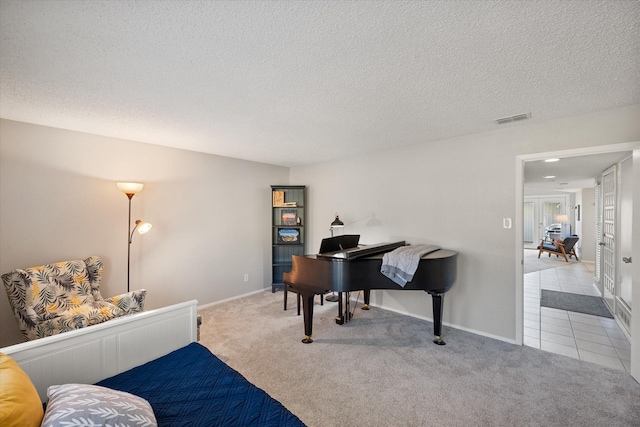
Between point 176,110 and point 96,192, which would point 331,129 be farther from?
point 96,192

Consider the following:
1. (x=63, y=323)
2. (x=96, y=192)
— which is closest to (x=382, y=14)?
(x=63, y=323)

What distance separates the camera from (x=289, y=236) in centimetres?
496

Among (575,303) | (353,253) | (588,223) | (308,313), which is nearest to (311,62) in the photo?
(353,253)

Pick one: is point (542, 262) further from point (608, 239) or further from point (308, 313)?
point (308, 313)

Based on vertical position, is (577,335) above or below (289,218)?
below

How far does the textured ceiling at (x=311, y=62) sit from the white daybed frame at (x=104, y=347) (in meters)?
1.67

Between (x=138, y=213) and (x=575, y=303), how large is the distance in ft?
21.8

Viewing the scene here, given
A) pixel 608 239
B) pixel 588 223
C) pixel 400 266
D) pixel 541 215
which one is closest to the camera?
pixel 400 266

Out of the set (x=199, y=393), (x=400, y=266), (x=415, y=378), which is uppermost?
(x=400, y=266)

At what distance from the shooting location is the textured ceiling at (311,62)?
1.29 m

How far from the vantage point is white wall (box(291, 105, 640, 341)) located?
8.88ft

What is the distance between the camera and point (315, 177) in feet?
16.4

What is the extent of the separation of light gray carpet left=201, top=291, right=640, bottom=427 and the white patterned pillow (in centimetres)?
118

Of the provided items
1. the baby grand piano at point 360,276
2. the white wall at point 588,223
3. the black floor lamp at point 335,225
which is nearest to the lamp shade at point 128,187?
the baby grand piano at point 360,276
